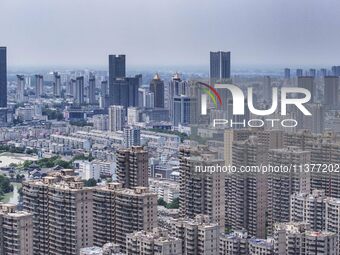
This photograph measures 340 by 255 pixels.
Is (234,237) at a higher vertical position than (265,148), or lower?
lower

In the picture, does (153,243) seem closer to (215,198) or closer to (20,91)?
(215,198)

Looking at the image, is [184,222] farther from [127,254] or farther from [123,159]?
[123,159]

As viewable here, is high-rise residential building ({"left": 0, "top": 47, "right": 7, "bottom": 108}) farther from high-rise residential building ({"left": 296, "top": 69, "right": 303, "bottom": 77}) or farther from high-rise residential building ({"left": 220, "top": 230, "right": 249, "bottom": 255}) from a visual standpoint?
high-rise residential building ({"left": 220, "top": 230, "right": 249, "bottom": 255})

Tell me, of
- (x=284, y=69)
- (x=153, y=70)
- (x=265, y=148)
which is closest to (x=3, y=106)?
(x=153, y=70)

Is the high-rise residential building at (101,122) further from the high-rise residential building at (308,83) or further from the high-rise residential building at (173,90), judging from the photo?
the high-rise residential building at (308,83)

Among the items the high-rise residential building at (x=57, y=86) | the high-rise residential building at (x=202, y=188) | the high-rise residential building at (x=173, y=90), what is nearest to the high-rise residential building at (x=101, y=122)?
the high-rise residential building at (x=173, y=90)

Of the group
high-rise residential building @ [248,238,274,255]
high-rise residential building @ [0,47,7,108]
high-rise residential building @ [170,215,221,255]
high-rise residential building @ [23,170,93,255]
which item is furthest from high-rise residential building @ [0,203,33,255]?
high-rise residential building @ [0,47,7,108]
